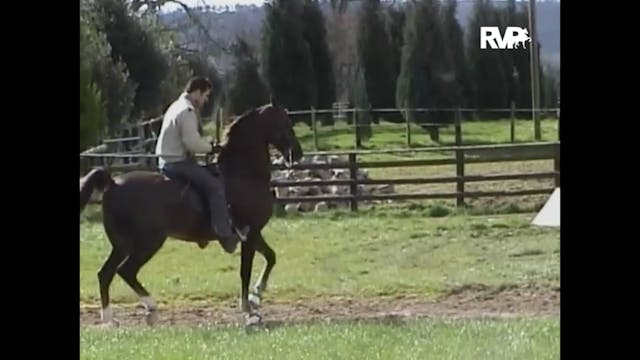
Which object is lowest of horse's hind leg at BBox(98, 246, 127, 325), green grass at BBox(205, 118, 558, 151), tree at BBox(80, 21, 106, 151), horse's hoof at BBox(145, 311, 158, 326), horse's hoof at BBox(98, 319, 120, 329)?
horse's hoof at BBox(98, 319, 120, 329)

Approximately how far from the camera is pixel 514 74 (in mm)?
3740

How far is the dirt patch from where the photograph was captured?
3902 millimetres

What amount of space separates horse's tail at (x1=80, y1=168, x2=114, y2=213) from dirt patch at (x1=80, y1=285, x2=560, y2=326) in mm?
441

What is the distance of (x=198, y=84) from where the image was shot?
3785 mm

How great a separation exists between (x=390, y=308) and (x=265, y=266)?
45 cm

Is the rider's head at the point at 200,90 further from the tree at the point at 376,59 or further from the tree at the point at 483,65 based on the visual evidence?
the tree at the point at 483,65

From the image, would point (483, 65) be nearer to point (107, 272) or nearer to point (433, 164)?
point (433, 164)

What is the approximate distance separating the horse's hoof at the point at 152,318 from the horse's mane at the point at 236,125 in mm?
611

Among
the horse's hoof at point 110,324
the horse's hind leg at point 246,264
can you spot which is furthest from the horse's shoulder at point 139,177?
the horse's hoof at point 110,324

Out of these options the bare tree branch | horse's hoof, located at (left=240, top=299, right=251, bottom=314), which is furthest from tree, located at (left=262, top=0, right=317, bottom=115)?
horse's hoof, located at (left=240, top=299, right=251, bottom=314)

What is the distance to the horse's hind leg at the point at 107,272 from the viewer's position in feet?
12.6

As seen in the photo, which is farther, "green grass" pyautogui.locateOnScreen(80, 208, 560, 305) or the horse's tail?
"green grass" pyautogui.locateOnScreen(80, 208, 560, 305)

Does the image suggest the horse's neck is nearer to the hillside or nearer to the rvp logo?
the hillside
